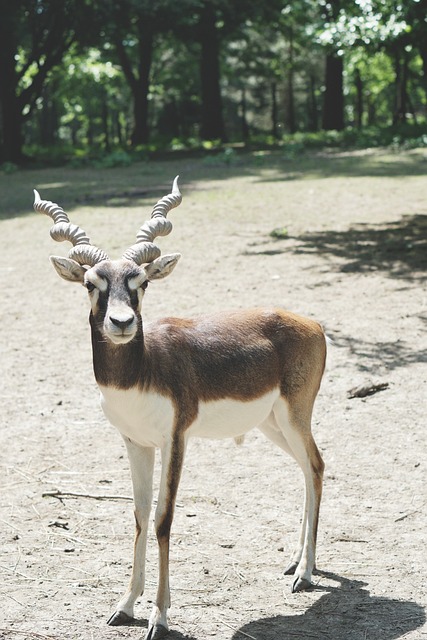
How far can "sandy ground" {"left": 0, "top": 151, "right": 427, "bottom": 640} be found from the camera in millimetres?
4961

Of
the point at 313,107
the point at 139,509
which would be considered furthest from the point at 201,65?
Answer: the point at 139,509

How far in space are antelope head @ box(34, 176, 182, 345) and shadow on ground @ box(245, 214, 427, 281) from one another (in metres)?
7.91

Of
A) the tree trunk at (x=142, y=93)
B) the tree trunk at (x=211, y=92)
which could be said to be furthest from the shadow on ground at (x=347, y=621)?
the tree trunk at (x=142, y=93)

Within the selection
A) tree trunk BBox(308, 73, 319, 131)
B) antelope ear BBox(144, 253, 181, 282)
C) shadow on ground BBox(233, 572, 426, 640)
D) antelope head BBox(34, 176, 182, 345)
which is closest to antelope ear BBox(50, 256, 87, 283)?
antelope head BBox(34, 176, 182, 345)

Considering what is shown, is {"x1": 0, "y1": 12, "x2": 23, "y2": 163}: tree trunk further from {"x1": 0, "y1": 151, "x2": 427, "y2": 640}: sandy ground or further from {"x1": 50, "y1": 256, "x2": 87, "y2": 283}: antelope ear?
{"x1": 50, "y1": 256, "x2": 87, "y2": 283}: antelope ear

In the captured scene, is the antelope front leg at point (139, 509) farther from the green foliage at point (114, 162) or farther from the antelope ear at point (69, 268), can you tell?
the green foliage at point (114, 162)

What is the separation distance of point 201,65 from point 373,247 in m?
27.4

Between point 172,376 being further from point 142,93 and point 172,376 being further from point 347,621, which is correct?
point 142,93

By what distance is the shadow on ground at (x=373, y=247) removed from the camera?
43.0ft

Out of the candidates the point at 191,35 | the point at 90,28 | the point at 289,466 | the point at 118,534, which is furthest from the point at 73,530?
the point at 191,35

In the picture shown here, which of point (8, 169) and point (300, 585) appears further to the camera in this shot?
point (8, 169)

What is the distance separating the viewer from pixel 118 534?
5.95 meters

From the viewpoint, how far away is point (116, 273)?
4656 mm

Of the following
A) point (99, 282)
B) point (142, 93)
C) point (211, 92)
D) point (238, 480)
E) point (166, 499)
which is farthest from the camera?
point (142, 93)
